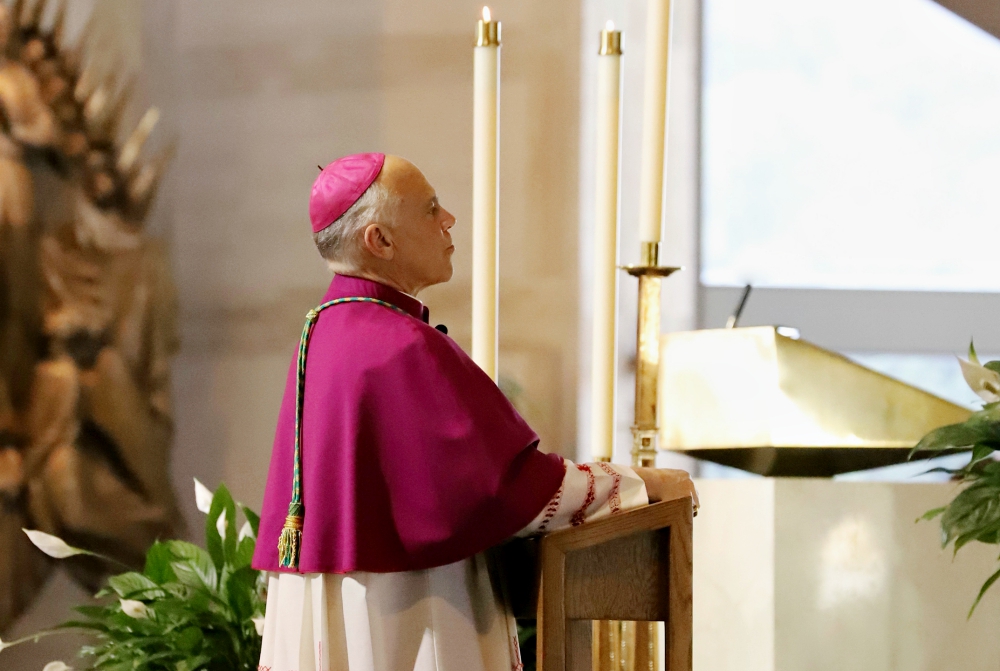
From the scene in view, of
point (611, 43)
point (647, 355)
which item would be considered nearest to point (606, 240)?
point (647, 355)

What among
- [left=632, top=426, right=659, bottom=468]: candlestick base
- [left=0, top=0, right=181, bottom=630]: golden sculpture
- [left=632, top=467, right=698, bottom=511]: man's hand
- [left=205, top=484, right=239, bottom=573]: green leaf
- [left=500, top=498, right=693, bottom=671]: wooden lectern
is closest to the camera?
[left=500, top=498, right=693, bottom=671]: wooden lectern

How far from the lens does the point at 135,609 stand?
105 inches

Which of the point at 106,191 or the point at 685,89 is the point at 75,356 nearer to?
the point at 106,191

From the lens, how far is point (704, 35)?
418 centimetres

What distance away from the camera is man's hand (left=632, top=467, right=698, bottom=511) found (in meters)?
2.01

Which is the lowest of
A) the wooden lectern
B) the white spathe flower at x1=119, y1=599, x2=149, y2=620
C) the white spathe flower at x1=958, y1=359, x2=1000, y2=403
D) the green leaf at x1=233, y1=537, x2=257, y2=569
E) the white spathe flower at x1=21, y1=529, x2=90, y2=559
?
the white spathe flower at x1=119, y1=599, x2=149, y2=620

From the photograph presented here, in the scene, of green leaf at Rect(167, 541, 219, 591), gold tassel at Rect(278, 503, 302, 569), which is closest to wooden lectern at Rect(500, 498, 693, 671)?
gold tassel at Rect(278, 503, 302, 569)

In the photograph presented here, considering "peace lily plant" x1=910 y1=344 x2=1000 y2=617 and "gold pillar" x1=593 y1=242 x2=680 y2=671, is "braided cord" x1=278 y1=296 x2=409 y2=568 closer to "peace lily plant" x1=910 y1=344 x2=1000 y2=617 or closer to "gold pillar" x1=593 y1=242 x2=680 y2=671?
"gold pillar" x1=593 y1=242 x2=680 y2=671

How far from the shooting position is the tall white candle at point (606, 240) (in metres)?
2.40

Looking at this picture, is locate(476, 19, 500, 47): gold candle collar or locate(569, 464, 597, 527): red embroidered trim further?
locate(476, 19, 500, 47): gold candle collar

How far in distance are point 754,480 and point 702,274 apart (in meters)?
1.57

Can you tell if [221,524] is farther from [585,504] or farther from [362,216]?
[585,504]

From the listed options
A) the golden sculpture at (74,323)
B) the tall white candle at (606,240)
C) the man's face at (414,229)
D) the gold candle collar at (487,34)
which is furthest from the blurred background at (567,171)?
the man's face at (414,229)

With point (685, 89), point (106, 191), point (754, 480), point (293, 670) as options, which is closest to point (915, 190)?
point (685, 89)
